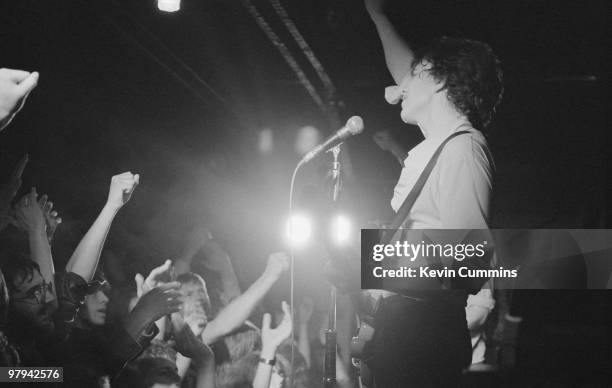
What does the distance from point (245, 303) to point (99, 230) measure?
158 centimetres

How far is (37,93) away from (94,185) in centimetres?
53

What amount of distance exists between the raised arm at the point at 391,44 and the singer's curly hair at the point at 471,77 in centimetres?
51

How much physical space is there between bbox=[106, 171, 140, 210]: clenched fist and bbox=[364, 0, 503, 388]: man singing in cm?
160

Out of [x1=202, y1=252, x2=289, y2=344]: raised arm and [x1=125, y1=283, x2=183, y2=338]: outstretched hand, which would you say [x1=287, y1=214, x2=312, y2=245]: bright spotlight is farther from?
[x1=125, y1=283, x2=183, y2=338]: outstretched hand

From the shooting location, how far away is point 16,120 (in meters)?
2.65

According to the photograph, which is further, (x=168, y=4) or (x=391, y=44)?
(x=391, y=44)

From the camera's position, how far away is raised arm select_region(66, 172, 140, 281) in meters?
2.85

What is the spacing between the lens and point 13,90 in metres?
2.64

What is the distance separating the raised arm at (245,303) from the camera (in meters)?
3.87

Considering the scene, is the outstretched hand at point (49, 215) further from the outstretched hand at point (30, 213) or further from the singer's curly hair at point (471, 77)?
the singer's curly hair at point (471, 77)

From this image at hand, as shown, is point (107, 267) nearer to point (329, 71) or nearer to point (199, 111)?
point (199, 111)

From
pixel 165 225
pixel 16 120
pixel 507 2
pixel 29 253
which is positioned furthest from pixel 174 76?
pixel 507 2

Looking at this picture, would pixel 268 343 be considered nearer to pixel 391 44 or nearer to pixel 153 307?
pixel 153 307

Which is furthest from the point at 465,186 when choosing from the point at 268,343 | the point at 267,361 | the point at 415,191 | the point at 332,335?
the point at 268,343
